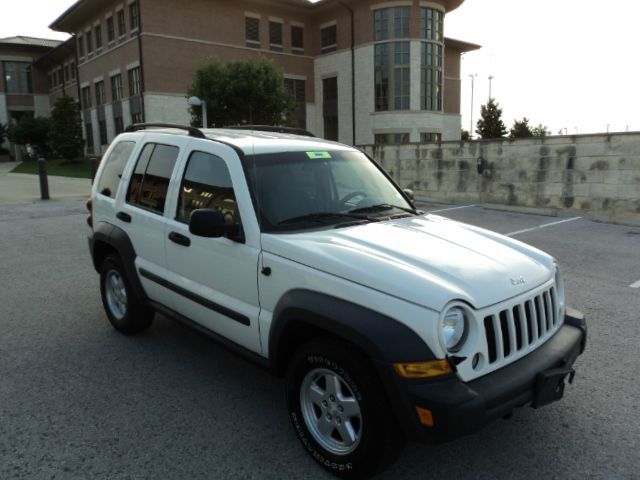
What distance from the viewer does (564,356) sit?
2861 mm

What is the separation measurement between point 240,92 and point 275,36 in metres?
14.6

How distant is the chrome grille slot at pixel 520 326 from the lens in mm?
2590

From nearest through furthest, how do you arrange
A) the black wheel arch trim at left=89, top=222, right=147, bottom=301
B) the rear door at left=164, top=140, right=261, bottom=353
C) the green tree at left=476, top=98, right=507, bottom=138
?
the rear door at left=164, top=140, right=261, bottom=353 < the black wheel arch trim at left=89, top=222, right=147, bottom=301 < the green tree at left=476, top=98, right=507, bottom=138

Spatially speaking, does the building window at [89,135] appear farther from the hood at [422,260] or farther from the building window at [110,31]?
the hood at [422,260]

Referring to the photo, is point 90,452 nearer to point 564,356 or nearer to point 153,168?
point 153,168

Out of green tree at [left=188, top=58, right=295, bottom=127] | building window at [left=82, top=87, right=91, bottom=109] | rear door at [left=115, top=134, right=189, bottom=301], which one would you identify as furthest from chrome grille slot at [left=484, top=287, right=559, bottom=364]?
building window at [left=82, top=87, right=91, bottom=109]

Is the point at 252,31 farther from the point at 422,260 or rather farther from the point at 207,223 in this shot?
the point at 422,260

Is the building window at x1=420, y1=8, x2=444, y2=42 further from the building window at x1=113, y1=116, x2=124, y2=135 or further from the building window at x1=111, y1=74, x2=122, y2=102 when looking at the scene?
the building window at x1=113, y1=116, x2=124, y2=135

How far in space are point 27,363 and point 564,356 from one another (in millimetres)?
4110

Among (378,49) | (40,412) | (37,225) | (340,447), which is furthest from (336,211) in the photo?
(378,49)

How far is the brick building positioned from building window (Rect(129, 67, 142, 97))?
74mm

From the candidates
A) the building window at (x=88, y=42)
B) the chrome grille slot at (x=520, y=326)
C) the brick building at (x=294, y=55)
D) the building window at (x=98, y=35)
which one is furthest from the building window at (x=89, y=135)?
the chrome grille slot at (x=520, y=326)

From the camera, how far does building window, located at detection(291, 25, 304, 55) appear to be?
4369 cm

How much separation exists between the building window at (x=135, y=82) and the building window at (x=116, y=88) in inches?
85.4
